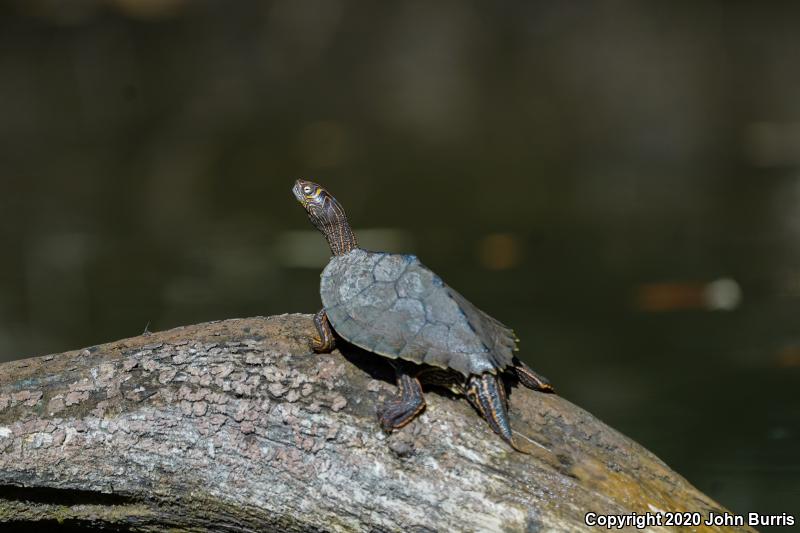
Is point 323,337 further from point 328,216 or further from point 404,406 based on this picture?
point 328,216

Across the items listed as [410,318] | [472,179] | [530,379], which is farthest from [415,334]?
[472,179]

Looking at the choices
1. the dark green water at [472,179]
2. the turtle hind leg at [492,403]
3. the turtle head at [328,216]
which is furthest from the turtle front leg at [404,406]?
the dark green water at [472,179]

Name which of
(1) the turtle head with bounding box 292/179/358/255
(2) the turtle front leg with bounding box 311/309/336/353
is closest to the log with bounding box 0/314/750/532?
(2) the turtle front leg with bounding box 311/309/336/353

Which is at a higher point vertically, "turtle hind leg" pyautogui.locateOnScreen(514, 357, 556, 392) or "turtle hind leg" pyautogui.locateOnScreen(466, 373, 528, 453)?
"turtle hind leg" pyautogui.locateOnScreen(514, 357, 556, 392)

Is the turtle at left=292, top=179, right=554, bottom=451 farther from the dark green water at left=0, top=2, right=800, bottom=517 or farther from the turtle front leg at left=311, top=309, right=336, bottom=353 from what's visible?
the dark green water at left=0, top=2, right=800, bottom=517

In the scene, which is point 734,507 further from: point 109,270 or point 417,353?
point 109,270

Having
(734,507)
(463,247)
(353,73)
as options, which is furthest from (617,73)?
(734,507)
